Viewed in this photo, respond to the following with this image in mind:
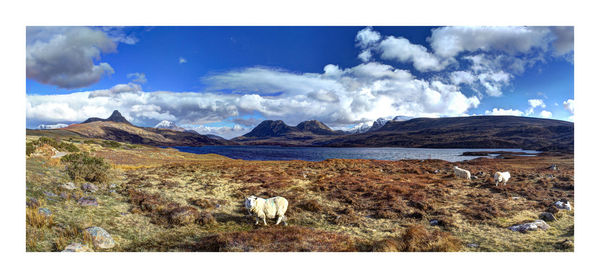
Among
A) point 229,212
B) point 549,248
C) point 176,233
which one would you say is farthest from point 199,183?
point 549,248

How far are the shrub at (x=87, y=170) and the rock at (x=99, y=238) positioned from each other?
864cm

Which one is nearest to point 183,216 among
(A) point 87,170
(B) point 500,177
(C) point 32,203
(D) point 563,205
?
(C) point 32,203

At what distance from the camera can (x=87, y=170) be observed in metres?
12.9

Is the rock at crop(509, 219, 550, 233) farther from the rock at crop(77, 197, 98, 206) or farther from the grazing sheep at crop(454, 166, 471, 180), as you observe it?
the rock at crop(77, 197, 98, 206)

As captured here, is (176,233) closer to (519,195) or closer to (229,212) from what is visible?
(229,212)

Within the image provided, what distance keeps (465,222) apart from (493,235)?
47.1 inches

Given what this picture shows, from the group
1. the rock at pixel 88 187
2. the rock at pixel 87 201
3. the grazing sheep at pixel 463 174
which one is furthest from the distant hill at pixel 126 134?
the grazing sheep at pixel 463 174

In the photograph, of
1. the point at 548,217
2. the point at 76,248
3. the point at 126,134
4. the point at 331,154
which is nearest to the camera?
the point at 76,248

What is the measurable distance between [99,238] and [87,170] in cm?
951

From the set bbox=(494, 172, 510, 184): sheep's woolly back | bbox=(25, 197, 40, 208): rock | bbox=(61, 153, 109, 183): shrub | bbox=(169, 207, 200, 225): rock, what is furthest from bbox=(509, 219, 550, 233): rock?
bbox=(61, 153, 109, 183): shrub

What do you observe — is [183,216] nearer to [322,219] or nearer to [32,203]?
[32,203]

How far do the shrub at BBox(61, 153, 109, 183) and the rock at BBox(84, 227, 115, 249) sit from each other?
8643 mm

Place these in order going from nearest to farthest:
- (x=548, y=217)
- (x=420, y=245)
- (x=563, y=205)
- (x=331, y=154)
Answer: (x=420, y=245) → (x=548, y=217) → (x=563, y=205) → (x=331, y=154)
